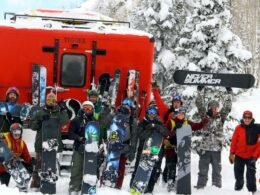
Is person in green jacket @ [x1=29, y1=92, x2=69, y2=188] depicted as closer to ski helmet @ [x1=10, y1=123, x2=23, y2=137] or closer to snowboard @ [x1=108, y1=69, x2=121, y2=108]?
ski helmet @ [x1=10, y1=123, x2=23, y2=137]

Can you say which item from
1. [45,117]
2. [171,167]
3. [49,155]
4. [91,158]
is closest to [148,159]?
[171,167]

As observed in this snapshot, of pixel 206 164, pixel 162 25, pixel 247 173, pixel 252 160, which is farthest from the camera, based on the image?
pixel 162 25

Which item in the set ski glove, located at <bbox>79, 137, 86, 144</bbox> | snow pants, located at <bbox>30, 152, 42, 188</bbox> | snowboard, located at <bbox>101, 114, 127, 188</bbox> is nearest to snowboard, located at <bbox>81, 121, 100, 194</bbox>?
ski glove, located at <bbox>79, 137, 86, 144</bbox>

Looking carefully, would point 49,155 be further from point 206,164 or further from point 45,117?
point 206,164

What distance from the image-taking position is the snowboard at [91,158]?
712 cm

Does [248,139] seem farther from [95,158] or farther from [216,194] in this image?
[95,158]

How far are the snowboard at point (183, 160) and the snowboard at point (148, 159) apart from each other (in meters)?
0.34

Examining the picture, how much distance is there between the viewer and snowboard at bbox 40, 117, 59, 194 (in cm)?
715

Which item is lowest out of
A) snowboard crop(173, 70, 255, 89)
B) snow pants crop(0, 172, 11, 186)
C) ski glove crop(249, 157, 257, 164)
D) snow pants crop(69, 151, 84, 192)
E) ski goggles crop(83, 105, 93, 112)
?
snow pants crop(0, 172, 11, 186)

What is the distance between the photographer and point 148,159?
7.66 m

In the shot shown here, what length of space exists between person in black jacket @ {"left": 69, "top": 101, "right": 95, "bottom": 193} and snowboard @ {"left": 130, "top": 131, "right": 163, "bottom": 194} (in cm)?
91

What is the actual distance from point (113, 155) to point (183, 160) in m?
1.16

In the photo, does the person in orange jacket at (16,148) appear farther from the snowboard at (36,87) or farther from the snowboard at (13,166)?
the snowboard at (36,87)

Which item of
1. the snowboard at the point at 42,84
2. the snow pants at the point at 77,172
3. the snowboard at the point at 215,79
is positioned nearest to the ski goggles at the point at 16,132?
the snow pants at the point at 77,172
